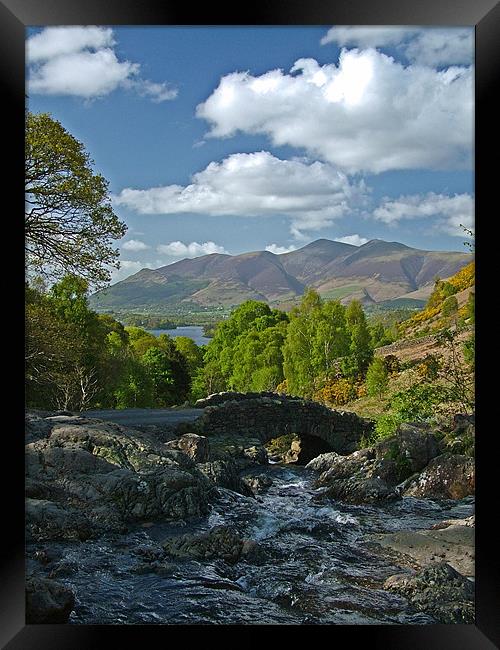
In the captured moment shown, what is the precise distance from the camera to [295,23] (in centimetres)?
353

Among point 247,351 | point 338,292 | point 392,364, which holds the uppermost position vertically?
point 338,292

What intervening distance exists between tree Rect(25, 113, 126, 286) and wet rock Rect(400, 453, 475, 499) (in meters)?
2.86

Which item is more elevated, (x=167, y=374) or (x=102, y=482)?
(x=167, y=374)

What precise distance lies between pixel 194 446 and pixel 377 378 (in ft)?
4.96

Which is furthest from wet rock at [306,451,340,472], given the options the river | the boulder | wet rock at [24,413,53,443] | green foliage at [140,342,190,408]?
wet rock at [24,413,53,443]

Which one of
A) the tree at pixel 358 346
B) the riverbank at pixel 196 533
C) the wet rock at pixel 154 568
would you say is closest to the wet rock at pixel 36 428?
the riverbank at pixel 196 533

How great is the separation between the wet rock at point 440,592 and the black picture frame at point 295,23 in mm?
115

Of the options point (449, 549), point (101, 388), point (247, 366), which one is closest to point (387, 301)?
point (247, 366)

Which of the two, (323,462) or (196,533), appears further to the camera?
(323,462)

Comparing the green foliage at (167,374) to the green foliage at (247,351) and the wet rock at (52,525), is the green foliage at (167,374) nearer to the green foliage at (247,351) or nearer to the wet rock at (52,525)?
the green foliage at (247,351)

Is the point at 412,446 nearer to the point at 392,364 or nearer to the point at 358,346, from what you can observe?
the point at 392,364

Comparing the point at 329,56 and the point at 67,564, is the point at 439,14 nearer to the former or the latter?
the point at 329,56

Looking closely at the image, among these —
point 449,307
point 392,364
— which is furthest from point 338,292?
point 449,307
